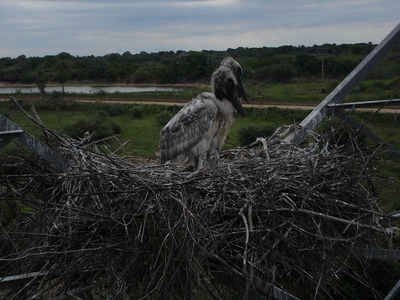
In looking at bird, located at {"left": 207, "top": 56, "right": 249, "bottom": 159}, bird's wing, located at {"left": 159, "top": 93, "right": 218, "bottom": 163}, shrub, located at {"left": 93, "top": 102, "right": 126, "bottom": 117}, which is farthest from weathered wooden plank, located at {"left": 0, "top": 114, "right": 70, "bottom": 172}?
shrub, located at {"left": 93, "top": 102, "right": 126, "bottom": 117}

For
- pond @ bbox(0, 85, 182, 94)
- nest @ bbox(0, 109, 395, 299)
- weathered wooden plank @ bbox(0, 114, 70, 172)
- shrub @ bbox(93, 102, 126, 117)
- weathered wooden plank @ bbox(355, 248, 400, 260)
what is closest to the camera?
nest @ bbox(0, 109, 395, 299)

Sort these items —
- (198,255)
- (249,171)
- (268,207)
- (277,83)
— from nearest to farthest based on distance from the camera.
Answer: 1. (198,255)
2. (268,207)
3. (249,171)
4. (277,83)

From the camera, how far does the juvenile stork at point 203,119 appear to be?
240 inches

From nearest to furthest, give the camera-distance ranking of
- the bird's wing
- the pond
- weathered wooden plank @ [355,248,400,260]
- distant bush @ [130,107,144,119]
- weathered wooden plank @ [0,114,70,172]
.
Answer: weathered wooden plank @ [0,114,70,172] < weathered wooden plank @ [355,248,400,260] < the bird's wing < distant bush @ [130,107,144,119] < the pond

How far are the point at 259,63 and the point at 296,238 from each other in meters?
52.6

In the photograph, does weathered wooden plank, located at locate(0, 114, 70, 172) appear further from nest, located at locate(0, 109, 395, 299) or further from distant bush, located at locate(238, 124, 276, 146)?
distant bush, located at locate(238, 124, 276, 146)

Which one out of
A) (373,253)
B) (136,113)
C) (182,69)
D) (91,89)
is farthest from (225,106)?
(91,89)

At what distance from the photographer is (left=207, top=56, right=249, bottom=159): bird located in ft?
20.5

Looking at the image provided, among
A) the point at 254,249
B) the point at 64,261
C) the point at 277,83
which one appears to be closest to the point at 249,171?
the point at 254,249

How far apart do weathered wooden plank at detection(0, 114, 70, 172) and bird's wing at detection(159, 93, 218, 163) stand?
6.89 ft

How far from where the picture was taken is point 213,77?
6.21 meters

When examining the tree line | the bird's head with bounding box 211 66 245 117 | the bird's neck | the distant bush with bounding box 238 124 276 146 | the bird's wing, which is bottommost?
the distant bush with bounding box 238 124 276 146

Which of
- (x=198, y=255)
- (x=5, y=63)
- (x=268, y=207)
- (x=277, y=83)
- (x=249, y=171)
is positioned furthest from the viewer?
(x=5, y=63)

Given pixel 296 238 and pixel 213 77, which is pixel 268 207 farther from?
pixel 213 77
